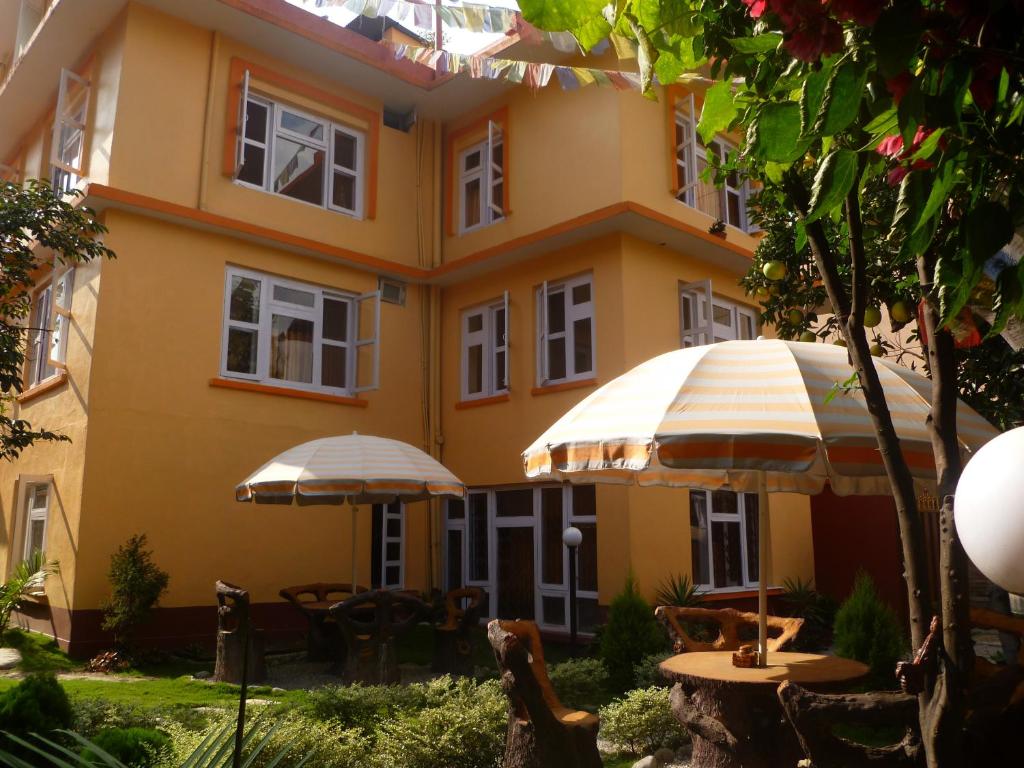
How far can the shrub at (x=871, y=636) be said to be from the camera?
324 inches

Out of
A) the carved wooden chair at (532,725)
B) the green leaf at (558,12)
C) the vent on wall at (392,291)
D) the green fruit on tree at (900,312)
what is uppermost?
the vent on wall at (392,291)

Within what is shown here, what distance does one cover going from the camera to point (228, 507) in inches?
478

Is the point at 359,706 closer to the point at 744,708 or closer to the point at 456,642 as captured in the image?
the point at 744,708

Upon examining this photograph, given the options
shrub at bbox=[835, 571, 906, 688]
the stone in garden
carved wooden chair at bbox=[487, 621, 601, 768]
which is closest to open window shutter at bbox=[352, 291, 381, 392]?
the stone in garden

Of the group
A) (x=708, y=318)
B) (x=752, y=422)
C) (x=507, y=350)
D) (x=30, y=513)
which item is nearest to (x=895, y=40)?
(x=752, y=422)

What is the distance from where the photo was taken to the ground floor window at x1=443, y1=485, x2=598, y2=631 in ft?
41.1

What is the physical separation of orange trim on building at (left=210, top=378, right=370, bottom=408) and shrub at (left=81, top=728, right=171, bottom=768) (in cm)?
791

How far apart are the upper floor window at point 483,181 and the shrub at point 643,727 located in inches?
364

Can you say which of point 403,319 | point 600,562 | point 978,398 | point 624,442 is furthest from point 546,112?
point 624,442

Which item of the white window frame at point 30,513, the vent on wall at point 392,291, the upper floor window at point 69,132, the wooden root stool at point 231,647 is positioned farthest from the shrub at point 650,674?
the upper floor window at point 69,132

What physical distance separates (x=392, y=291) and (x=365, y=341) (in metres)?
1.31

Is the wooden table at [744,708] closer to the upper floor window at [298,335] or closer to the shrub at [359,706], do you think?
the shrub at [359,706]

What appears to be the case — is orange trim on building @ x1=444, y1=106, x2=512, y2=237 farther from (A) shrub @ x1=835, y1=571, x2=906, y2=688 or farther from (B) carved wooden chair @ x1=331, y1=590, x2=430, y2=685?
(A) shrub @ x1=835, y1=571, x2=906, y2=688

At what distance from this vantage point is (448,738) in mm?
5688
